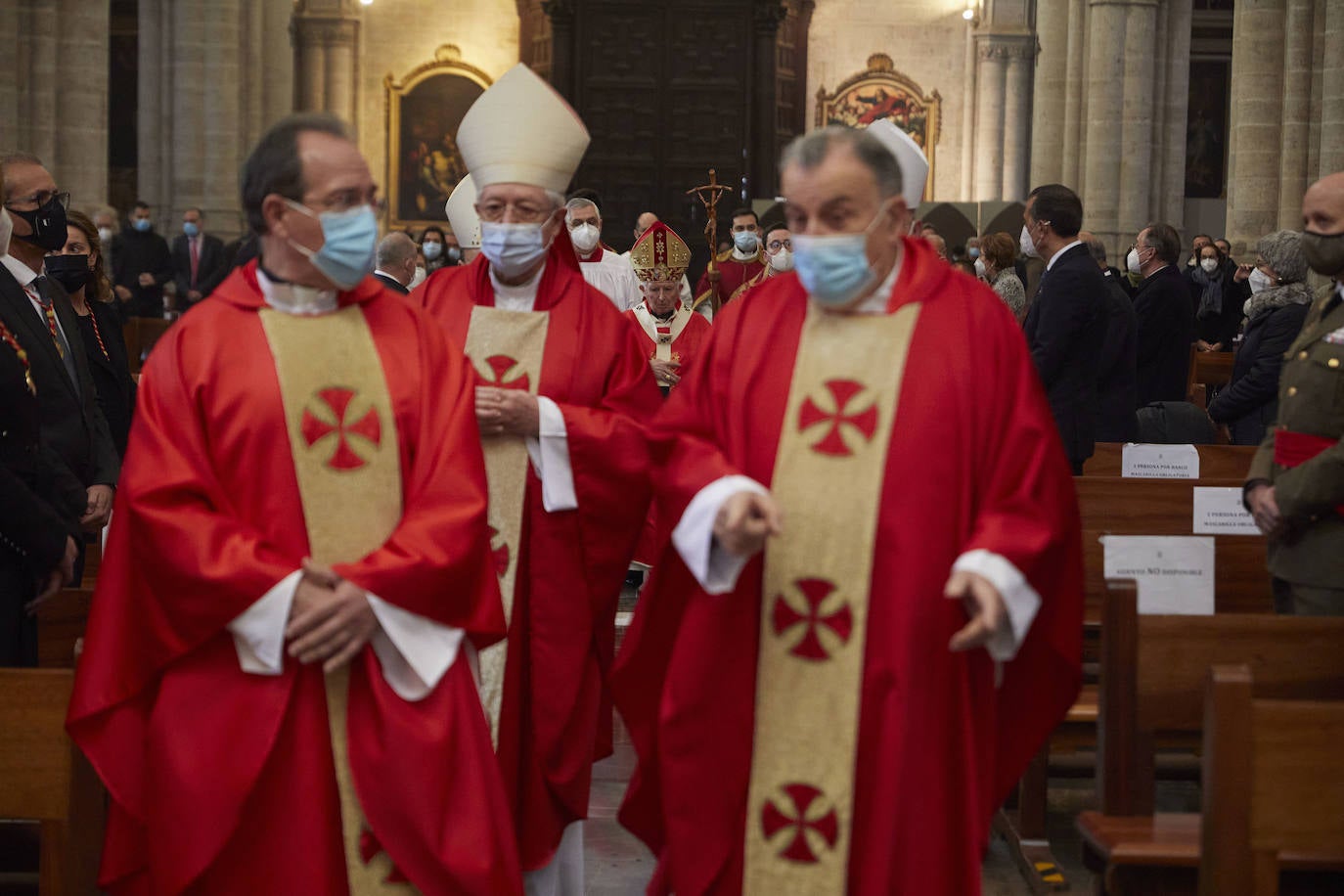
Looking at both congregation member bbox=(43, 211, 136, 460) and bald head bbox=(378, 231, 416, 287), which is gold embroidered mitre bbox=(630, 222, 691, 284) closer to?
bald head bbox=(378, 231, 416, 287)

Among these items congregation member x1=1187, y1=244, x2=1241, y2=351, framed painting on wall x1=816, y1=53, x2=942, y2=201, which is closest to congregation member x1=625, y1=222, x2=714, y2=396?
congregation member x1=1187, y1=244, x2=1241, y2=351

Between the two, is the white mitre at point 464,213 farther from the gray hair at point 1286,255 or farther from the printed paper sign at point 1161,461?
the gray hair at point 1286,255

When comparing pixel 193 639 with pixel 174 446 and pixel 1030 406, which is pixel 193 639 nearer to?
pixel 174 446

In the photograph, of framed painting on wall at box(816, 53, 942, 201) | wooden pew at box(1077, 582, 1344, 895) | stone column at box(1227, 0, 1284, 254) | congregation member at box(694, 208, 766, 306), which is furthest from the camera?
framed painting on wall at box(816, 53, 942, 201)

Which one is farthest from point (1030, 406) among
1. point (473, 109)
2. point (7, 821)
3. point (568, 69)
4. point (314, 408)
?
point (568, 69)

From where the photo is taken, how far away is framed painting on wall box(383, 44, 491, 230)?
25516mm

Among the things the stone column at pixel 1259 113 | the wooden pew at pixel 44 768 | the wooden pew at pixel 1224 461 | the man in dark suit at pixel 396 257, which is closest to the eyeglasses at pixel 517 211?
the wooden pew at pixel 44 768

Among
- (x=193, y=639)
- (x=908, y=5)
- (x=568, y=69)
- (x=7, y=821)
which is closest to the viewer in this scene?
(x=193, y=639)

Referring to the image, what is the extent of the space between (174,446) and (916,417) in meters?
1.30

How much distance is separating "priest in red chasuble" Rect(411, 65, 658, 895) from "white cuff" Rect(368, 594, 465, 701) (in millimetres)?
999

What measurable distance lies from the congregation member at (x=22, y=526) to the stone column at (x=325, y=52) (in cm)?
2126

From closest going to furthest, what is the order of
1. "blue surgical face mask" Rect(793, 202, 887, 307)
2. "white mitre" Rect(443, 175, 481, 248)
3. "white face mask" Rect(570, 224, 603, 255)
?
"blue surgical face mask" Rect(793, 202, 887, 307) → "white mitre" Rect(443, 175, 481, 248) → "white face mask" Rect(570, 224, 603, 255)

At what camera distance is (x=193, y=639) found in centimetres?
305

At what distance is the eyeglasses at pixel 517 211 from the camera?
4.17m
